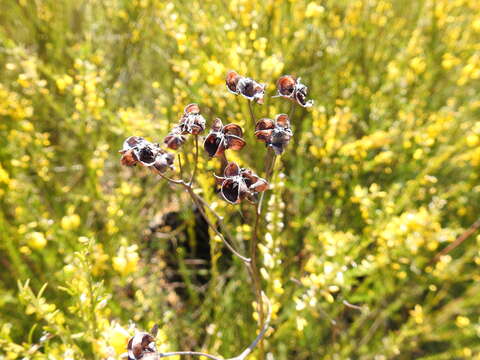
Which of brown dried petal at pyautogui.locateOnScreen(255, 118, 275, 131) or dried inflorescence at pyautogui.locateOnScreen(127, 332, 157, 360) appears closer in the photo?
dried inflorescence at pyautogui.locateOnScreen(127, 332, 157, 360)

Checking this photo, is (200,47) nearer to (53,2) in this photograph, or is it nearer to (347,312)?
(53,2)

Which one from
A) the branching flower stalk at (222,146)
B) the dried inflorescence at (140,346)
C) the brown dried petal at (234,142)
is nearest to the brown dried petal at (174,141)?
the branching flower stalk at (222,146)

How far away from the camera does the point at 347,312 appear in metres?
2.26

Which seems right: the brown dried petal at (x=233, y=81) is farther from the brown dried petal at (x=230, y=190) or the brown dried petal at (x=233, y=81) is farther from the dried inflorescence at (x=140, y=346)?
the dried inflorescence at (x=140, y=346)

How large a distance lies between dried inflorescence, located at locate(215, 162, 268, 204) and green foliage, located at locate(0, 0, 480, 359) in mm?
354

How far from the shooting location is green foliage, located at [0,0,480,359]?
5.19 ft

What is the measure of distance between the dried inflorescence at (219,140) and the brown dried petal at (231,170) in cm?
4

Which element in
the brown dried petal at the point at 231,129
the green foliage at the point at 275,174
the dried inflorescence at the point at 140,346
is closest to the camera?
the dried inflorescence at the point at 140,346

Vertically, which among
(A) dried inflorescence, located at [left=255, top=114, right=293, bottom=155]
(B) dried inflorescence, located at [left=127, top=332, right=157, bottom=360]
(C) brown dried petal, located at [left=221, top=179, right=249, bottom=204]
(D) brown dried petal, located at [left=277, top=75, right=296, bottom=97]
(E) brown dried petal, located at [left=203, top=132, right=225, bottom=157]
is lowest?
(B) dried inflorescence, located at [left=127, top=332, right=157, bottom=360]

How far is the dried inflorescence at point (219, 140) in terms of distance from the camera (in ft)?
2.56

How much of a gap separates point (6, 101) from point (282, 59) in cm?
135

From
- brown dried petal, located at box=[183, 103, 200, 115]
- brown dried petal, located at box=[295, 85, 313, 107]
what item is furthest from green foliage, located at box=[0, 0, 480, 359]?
brown dried petal, located at box=[183, 103, 200, 115]

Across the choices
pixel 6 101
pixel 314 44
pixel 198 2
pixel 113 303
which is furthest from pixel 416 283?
pixel 6 101

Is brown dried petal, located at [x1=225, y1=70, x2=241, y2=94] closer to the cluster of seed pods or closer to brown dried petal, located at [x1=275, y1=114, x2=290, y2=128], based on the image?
the cluster of seed pods
